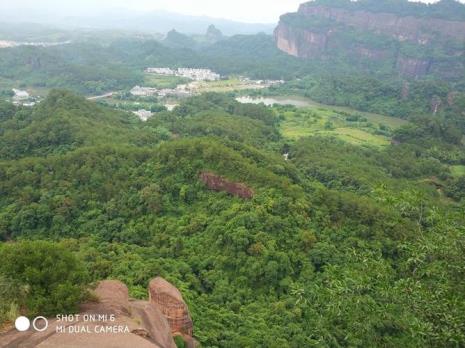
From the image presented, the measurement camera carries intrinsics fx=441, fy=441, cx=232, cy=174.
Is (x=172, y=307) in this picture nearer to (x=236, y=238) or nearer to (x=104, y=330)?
(x=104, y=330)

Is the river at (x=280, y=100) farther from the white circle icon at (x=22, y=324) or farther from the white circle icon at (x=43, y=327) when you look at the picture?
the white circle icon at (x=22, y=324)

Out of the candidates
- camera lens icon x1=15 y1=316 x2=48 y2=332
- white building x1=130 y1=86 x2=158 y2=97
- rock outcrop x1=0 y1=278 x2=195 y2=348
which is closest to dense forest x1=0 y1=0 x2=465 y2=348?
camera lens icon x1=15 y1=316 x2=48 y2=332

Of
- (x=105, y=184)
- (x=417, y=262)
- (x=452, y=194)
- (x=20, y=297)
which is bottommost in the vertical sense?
(x=452, y=194)

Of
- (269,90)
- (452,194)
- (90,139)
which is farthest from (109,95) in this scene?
(452,194)

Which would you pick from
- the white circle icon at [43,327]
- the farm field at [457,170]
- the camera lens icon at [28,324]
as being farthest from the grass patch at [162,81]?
the camera lens icon at [28,324]

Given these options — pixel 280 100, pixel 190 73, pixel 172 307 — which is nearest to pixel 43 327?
pixel 172 307

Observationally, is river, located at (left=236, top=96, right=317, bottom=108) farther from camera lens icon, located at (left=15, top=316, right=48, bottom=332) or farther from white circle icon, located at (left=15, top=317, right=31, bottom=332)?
white circle icon, located at (left=15, top=317, right=31, bottom=332)

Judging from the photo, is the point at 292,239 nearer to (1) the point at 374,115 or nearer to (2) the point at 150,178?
(2) the point at 150,178
